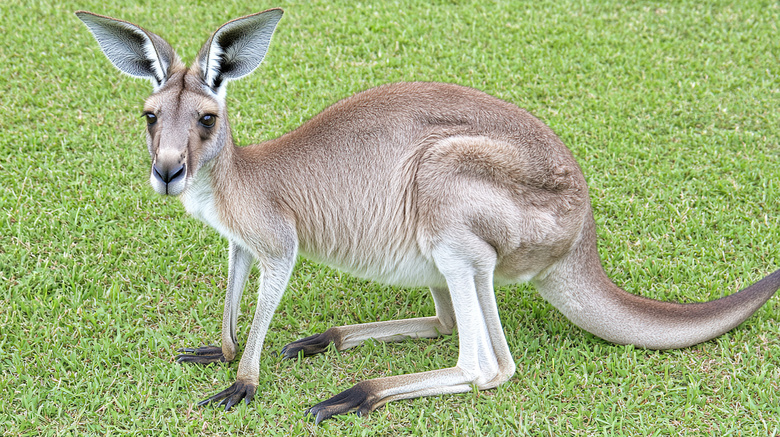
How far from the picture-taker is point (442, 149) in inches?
112

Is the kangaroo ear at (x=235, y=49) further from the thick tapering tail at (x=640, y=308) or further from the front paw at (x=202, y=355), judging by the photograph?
the thick tapering tail at (x=640, y=308)

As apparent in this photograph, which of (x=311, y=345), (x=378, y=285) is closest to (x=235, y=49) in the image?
(x=311, y=345)

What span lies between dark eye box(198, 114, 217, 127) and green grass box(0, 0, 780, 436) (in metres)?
1.05

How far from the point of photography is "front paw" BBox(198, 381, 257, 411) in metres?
2.83

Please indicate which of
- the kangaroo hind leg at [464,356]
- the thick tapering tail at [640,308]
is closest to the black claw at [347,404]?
the kangaroo hind leg at [464,356]

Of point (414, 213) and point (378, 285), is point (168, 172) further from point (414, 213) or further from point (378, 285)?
point (378, 285)

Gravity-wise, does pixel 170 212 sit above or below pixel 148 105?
below

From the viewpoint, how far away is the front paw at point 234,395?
2.83 meters

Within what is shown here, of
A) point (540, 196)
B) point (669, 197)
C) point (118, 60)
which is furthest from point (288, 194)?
point (669, 197)

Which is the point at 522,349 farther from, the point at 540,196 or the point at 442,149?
the point at 442,149

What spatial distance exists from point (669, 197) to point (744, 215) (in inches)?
15.7

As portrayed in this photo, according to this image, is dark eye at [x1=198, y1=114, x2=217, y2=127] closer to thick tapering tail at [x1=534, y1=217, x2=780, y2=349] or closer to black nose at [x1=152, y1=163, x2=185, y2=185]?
black nose at [x1=152, y1=163, x2=185, y2=185]

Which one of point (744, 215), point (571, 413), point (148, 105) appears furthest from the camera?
point (744, 215)

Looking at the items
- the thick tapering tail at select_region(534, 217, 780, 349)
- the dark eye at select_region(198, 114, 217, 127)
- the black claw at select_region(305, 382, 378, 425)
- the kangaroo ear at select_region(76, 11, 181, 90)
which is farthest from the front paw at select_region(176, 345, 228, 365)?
the thick tapering tail at select_region(534, 217, 780, 349)
